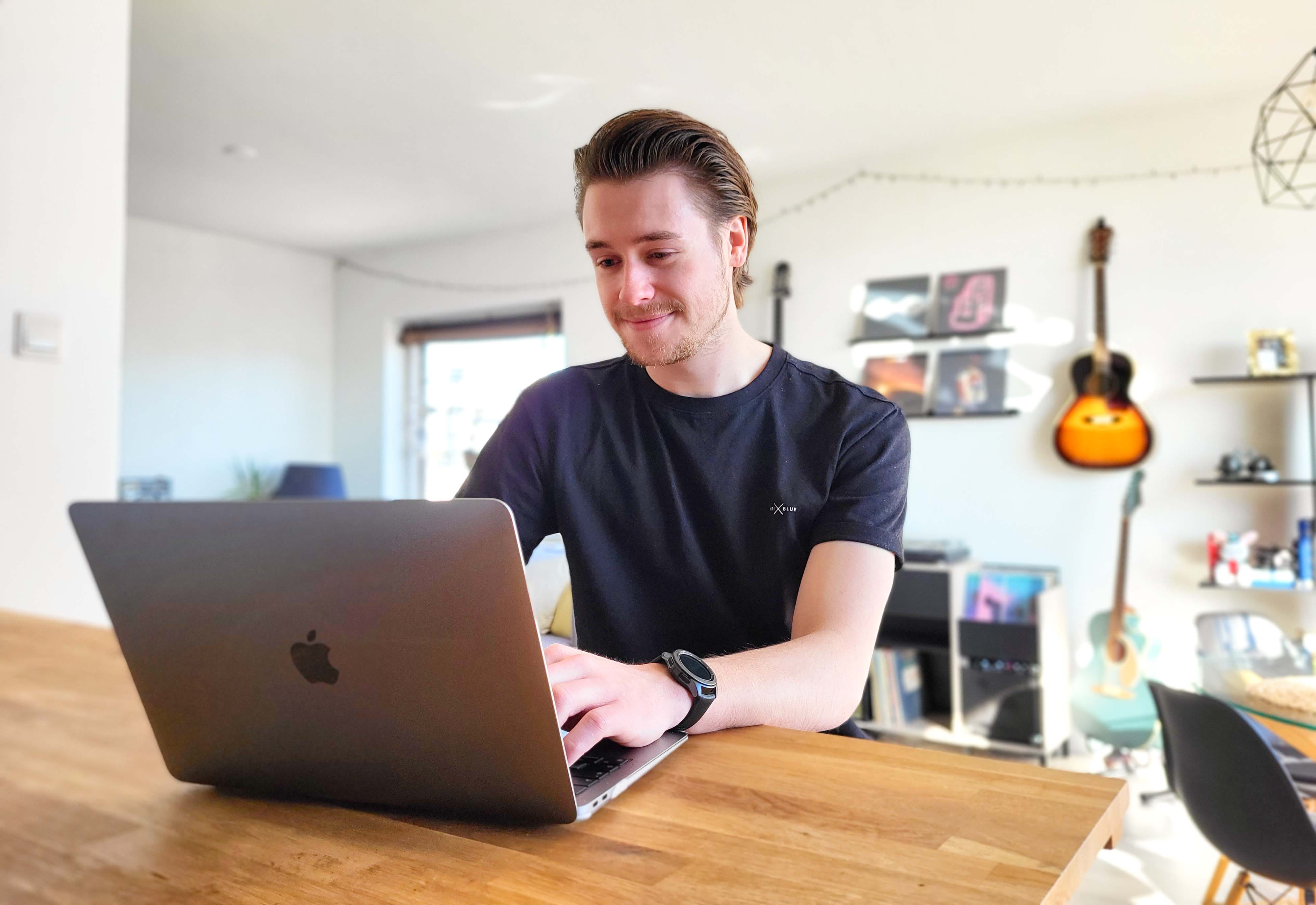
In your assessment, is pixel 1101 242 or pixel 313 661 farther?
pixel 1101 242

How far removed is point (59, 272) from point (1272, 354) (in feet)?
12.6

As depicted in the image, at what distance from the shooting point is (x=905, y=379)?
Answer: 167 inches

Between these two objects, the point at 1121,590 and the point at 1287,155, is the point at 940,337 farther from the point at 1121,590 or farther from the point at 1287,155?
the point at 1287,155

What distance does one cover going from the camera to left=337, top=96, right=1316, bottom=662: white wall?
3529 mm

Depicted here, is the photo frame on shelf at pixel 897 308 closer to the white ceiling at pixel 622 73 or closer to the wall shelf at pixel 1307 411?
the white ceiling at pixel 622 73

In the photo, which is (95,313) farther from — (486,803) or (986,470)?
(986,470)

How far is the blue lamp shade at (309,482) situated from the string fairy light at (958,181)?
1.53 m

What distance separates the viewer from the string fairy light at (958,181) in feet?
12.0

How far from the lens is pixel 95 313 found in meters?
2.47

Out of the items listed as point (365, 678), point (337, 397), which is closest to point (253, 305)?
point (337, 397)

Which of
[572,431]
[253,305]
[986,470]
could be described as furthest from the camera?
[253,305]

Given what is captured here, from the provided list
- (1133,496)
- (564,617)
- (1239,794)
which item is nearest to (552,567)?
(564,617)

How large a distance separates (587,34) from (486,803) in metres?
2.94

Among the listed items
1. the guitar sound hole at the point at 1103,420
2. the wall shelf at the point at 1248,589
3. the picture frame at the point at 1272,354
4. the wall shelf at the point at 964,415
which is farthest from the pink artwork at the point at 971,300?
the wall shelf at the point at 1248,589
